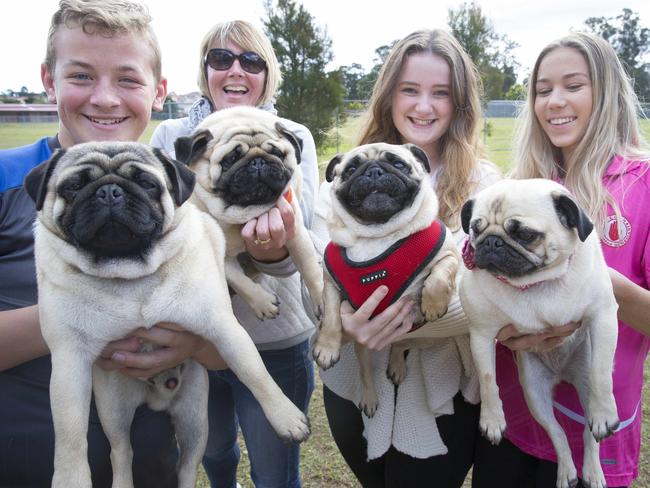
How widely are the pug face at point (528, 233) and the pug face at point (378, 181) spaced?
12.6 inches

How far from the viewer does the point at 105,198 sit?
1.35m

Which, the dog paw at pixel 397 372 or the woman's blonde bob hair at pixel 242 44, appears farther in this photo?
the woman's blonde bob hair at pixel 242 44

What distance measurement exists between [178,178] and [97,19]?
2.13 ft

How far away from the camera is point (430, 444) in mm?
1938

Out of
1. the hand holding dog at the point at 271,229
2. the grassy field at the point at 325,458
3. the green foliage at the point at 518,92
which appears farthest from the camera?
the grassy field at the point at 325,458

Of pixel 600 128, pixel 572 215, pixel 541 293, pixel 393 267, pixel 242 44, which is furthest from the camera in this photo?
pixel 242 44

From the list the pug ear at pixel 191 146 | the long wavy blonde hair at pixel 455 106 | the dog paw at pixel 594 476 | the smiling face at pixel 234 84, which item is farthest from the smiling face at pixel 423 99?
the dog paw at pixel 594 476

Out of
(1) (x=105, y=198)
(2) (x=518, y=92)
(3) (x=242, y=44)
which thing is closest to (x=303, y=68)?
(2) (x=518, y=92)

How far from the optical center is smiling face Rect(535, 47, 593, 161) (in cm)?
191

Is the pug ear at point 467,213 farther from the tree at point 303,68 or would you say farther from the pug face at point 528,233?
the tree at point 303,68

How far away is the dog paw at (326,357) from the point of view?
6.09 feet

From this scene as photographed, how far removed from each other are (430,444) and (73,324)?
53.3 inches

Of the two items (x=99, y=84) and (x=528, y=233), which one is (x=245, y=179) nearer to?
(x=99, y=84)

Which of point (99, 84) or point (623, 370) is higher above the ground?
point (99, 84)
